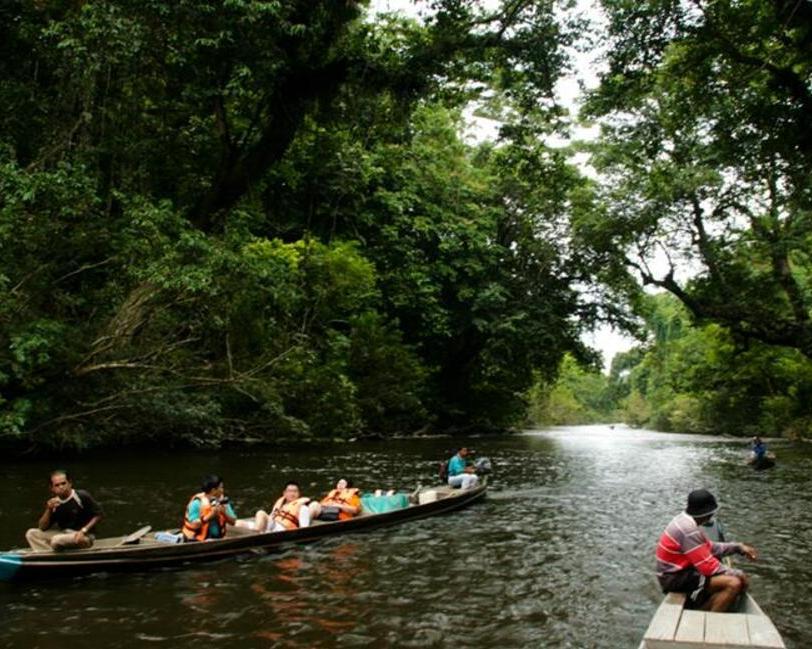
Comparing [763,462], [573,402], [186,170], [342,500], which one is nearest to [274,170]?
[186,170]

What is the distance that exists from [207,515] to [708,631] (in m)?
7.24

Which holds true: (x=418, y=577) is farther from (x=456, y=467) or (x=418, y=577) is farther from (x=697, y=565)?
(x=456, y=467)

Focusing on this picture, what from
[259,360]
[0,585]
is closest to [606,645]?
[0,585]

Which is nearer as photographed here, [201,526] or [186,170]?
[201,526]

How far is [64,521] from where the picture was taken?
31.1 ft

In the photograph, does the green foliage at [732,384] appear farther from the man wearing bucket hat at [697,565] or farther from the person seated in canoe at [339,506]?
the man wearing bucket hat at [697,565]

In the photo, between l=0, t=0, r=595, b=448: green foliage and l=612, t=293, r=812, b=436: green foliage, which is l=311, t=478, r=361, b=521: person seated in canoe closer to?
l=0, t=0, r=595, b=448: green foliage

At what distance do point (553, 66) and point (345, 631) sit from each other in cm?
1257

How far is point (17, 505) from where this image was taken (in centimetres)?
1390

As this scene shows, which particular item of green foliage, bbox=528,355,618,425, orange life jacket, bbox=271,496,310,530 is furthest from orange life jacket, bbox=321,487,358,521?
green foliage, bbox=528,355,618,425

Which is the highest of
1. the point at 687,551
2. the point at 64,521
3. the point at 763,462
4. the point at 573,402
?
the point at 687,551

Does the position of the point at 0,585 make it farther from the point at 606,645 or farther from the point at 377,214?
the point at 377,214

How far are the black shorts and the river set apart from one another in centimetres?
100

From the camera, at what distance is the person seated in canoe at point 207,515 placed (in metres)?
10.4
